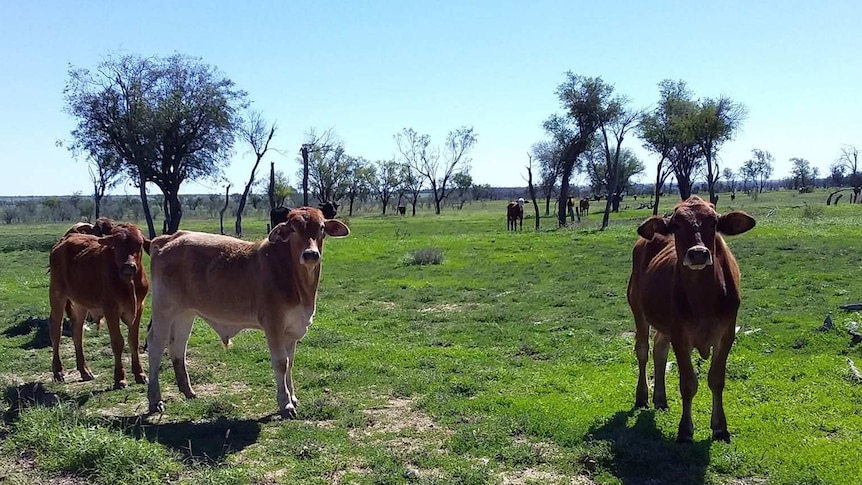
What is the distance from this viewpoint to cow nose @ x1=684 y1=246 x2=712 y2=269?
5.32 m

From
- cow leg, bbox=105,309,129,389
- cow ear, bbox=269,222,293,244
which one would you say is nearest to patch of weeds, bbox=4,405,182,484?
cow leg, bbox=105,309,129,389

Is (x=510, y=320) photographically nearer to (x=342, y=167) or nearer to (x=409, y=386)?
(x=409, y=386)

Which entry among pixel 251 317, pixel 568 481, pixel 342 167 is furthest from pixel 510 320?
pixel 342 167

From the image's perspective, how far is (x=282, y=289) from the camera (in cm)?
708

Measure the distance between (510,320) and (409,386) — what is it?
189 inches

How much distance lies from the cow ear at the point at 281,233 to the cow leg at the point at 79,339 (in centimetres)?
376

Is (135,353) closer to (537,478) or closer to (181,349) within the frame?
(181,349)

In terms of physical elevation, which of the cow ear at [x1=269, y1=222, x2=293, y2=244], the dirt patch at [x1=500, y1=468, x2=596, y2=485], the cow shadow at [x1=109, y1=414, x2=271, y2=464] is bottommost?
the dirt patch at [x1=500, y1=468, x2=596, y2=485]

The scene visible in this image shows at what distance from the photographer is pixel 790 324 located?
1044 centimetres

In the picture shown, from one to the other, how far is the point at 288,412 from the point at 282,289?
51.6 inches

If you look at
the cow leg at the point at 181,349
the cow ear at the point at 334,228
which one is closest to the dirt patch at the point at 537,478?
the cow ear at the point at 334,228

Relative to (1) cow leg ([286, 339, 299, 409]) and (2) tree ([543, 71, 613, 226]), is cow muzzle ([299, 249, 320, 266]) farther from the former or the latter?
(2) tree ([543, 71, 613, 226])

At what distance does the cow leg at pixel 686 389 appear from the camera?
585cm

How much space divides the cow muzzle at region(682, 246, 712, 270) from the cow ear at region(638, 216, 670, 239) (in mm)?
626
